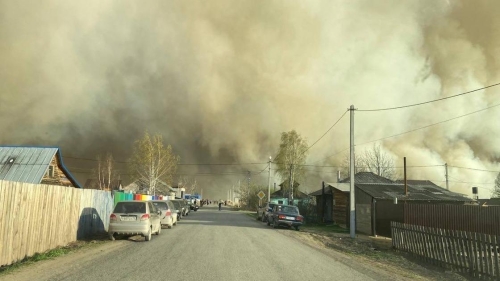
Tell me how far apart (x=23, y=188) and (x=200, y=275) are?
251 inches

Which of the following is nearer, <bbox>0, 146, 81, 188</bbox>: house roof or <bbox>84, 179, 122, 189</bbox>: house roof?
<bbox>0, 146, 81, 188</bbox>: house roof

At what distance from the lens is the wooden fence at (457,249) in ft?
33.1

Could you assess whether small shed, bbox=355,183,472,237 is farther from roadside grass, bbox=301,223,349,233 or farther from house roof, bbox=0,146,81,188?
house roof, bbox=0,146,81,188

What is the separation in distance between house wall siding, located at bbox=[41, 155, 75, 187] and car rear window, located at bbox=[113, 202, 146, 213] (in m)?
16.0

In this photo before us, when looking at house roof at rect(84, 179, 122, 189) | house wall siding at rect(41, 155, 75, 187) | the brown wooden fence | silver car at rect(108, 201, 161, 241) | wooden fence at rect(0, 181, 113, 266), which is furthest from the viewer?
house roof at rect(84, 179, 122, 189)

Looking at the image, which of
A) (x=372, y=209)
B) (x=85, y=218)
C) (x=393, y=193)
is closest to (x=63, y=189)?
(x=85, y=218)

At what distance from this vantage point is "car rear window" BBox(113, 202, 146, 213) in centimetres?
1712

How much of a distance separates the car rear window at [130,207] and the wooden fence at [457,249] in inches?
428

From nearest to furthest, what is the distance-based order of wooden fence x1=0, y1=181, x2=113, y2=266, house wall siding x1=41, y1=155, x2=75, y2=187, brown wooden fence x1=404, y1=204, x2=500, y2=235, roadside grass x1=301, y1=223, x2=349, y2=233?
wooden fence x1=0, y1=181, x2=113, y2=266
brown wooden fence x1=404, y1=204, x2=500, y2=235
roadside grass x1=301, y1=223, x2=349, y2=233
house wall siding x1=41, y1=155, x2=75, y2=187

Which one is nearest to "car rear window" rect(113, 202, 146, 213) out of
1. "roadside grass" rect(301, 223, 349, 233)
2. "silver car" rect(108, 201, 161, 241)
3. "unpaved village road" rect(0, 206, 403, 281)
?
"silver car" rect(108, 201, 161, 241)

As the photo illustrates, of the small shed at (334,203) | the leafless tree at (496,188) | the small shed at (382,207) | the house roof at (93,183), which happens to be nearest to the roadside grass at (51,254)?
the small shed at (382,207)

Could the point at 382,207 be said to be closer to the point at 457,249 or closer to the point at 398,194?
the point at 398,194

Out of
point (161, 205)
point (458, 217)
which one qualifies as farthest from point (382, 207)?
point (161, 205)

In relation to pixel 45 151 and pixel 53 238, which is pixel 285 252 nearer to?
pixel 53 238
